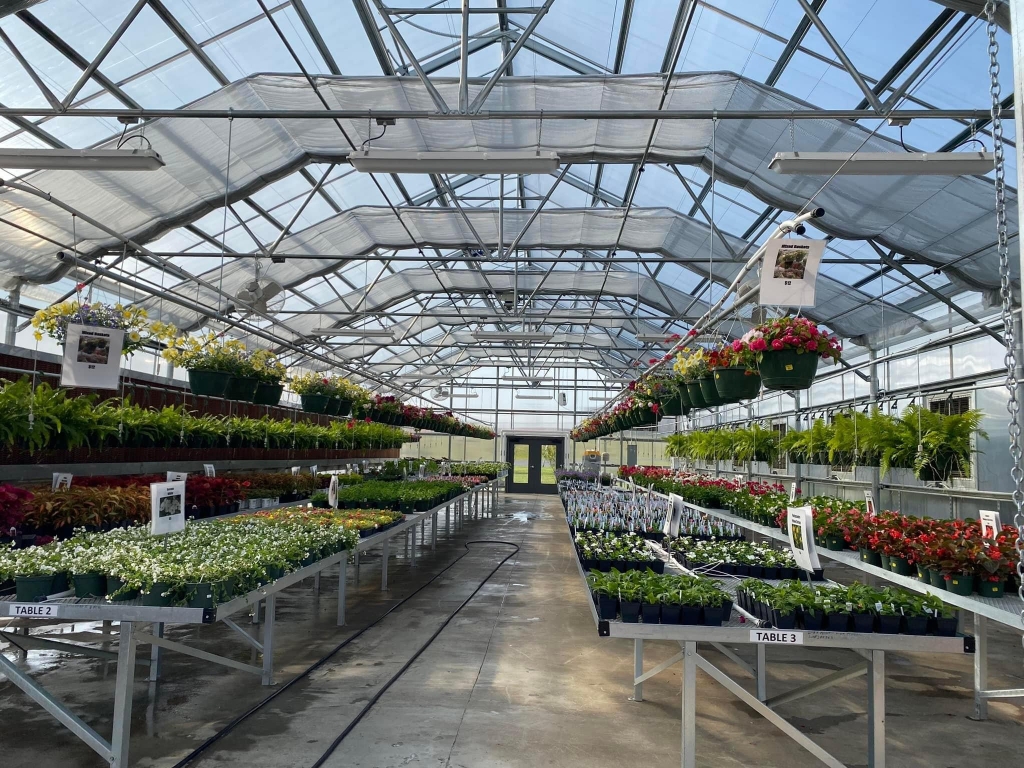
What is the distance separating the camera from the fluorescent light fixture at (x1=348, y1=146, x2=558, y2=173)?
4852 millimetres

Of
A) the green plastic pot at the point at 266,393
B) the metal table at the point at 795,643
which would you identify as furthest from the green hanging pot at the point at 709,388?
the green plastic pot at the point at 266,393

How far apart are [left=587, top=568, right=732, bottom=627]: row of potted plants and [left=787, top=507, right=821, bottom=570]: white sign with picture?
446mm

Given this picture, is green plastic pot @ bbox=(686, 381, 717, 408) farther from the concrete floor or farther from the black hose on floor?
the black hose on floor

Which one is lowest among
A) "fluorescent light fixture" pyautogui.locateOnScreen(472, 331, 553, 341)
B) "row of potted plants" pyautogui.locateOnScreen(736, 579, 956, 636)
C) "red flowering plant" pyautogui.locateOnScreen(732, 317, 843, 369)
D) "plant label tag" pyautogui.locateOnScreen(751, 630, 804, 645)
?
"plant label tag" pyautogui.locateOnScreen(751, 630, 804, 645)

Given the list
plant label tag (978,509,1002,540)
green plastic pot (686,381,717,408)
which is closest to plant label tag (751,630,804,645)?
plant label tag (978,509,1002,540)

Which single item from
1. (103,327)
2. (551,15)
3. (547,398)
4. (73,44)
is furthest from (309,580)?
(547,398)

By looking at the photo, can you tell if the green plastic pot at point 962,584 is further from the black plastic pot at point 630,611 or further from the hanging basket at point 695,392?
the hanging basket at point 695,392

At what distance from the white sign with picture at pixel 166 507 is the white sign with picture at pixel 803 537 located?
10.5 ft

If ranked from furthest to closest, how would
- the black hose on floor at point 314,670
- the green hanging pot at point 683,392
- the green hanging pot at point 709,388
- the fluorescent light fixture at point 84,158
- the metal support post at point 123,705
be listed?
the green hanging pot at point 683,392 < the green hanging pot at point 709,388 < the fluorescent light fixture at point 84,158 < the black hose on floor at point 314,670 < the metal support post at point 123,705

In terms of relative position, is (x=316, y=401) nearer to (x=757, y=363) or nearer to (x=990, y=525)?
(x=757, y=363)

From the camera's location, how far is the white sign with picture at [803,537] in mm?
3426

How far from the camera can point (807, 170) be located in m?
4.73

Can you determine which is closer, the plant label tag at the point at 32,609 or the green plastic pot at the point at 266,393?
the plant label tag at the point at 32,609

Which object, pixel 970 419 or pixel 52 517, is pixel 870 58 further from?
pixel 52 517
